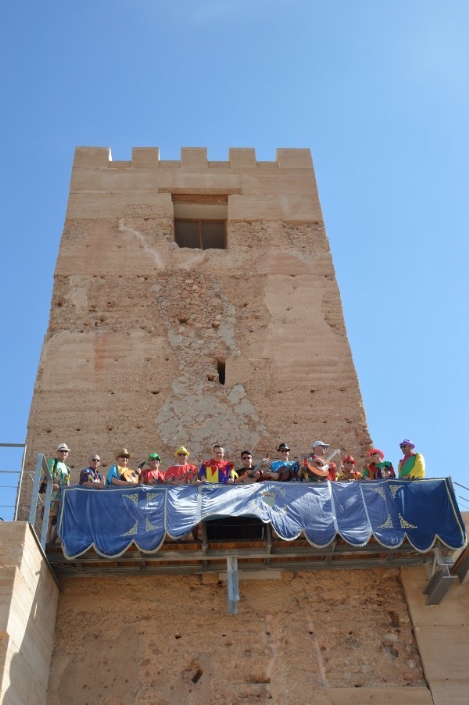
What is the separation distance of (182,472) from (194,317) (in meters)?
3.25

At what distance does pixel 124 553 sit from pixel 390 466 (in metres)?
3.46

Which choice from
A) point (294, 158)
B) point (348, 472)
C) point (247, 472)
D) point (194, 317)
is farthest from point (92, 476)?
point (294, 158)

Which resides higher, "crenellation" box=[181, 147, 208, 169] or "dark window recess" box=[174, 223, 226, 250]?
"crenellation" box=[181, 147, 208, 169]

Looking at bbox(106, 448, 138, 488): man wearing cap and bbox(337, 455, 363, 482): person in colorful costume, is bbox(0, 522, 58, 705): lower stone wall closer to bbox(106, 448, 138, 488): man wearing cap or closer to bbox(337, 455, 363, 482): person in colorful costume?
bbox(106, 448, 138, 488): man wearing cap

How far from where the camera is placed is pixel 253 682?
29.4ft

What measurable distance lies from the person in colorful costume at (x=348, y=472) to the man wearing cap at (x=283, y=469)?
550 millimetres

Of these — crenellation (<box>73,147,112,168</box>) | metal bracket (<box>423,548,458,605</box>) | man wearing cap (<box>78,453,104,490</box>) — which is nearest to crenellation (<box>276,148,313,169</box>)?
crenellation (<box>73,147,112,168</box>)

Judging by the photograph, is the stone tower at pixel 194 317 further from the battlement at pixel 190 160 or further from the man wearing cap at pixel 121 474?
the man wearing cap at pixel 121 474

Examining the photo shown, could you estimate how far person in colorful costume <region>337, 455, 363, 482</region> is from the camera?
402 inches

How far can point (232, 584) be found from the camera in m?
8.81

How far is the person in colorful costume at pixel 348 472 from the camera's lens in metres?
10.2

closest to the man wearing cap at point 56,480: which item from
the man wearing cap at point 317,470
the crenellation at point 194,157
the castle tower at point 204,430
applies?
the castle tower at point 204,430

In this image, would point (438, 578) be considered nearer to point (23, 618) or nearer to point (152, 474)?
point (152, 474)

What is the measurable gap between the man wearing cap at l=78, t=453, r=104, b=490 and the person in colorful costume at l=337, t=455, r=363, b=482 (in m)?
2.85
